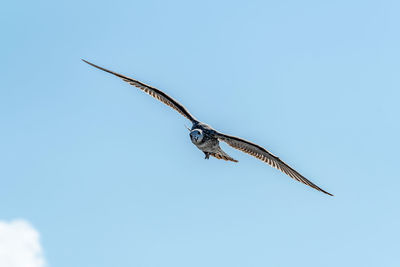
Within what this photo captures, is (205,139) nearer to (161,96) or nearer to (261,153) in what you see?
(261,153)

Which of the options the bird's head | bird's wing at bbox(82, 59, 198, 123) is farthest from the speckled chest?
bird's wing at bbox(82, 59, 198, 123)

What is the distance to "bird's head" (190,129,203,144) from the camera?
3516 cm

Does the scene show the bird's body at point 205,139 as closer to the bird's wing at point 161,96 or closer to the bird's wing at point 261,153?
the bird's wing at point 261,153

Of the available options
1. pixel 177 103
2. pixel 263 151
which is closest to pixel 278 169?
pixel 263 151

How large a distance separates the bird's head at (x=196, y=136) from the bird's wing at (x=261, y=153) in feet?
3.69

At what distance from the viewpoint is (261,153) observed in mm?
35906

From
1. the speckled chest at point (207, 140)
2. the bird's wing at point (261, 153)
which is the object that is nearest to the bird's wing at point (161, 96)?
the speckled chest at point (207, 140)

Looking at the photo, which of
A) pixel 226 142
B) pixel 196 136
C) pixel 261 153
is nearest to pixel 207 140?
pixel 196 136

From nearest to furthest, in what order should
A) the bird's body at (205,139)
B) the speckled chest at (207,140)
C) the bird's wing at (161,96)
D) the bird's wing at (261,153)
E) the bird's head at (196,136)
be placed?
the bird's wing at (261,153)
the bird's head at (196,136)
the bird's body at (205,139)
the speckled chest at (207,140)
the bird's wing at (161,96)

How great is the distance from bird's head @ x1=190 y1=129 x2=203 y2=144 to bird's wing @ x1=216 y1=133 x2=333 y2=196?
3.69 ft

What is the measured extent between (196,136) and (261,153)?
14.2 ft

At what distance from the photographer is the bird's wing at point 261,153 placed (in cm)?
3503

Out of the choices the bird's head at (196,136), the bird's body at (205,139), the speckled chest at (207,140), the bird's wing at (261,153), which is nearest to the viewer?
the bird's wing at (261,153)

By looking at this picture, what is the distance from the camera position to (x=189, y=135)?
35.7m
